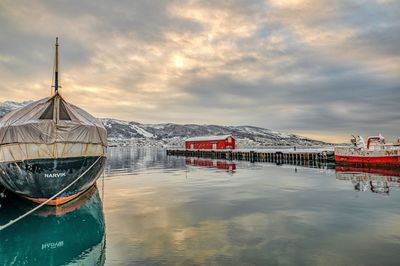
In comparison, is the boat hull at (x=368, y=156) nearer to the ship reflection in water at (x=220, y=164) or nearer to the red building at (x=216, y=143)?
the ship reflection in water at (x=220, y=164)

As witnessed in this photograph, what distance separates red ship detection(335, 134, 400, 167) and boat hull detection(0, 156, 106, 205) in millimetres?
39719

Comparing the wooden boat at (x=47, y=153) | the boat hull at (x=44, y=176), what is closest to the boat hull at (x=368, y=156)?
the wooden boat at (x=47, y=153)

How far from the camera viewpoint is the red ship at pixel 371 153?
39.7 m

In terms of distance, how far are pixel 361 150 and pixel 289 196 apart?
30038mm

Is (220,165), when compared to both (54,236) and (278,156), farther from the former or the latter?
(54,236)

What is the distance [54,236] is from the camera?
1227 cm

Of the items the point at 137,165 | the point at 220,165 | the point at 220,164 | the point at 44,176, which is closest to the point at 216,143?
the point at 220,164

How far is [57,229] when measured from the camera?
13102mm

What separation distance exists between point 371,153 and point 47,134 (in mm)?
42582

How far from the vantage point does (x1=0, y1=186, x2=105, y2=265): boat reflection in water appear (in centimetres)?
998

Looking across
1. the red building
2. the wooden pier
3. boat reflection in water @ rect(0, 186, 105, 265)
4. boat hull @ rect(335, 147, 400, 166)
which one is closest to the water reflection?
the wooden pier

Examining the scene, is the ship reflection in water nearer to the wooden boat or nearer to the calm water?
the calm water

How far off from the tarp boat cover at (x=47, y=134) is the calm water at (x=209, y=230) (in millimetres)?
3203

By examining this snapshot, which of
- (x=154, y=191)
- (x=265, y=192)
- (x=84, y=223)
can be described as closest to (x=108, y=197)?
(x=154, y=191)
